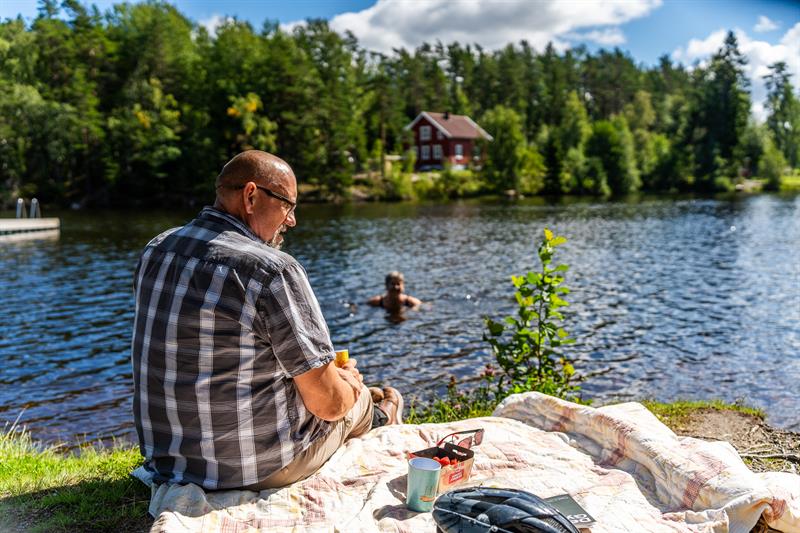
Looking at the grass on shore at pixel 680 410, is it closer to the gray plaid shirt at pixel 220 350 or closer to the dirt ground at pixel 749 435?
the dirt ground at pixel 749 435

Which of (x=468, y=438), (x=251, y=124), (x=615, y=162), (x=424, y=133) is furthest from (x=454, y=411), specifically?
(x=424, y=133)

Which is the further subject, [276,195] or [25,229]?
[25,229]

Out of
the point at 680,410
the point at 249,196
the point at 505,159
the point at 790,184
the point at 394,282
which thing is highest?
the point at 505,159

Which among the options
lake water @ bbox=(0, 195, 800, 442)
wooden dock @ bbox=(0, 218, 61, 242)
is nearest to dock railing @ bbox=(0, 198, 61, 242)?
wooden dock @ bbox=(0, 218, 61, 242)

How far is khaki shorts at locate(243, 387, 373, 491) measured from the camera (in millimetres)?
4062

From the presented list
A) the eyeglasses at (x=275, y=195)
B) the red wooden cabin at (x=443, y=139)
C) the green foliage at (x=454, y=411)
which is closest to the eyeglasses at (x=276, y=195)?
the eyeglasses at (x=275, y=195)

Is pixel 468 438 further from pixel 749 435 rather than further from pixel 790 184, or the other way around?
pixel 790 184

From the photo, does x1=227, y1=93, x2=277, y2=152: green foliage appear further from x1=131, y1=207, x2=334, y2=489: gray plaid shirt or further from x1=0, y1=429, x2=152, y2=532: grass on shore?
x1=131, y1=207, x2=334, y2=489: gray plaid shirt

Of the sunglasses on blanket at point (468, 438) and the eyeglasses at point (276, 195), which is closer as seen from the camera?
the eyeglasses at point (276, 195)

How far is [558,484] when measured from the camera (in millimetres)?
4219

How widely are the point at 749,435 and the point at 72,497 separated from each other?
583 cm

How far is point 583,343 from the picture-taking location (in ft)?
44.0

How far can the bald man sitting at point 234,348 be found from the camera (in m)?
3.59

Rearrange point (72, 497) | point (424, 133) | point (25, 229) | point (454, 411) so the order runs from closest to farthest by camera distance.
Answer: point (72, 497) < point (454, 411) < point (25, 229) < point (424, 133)
